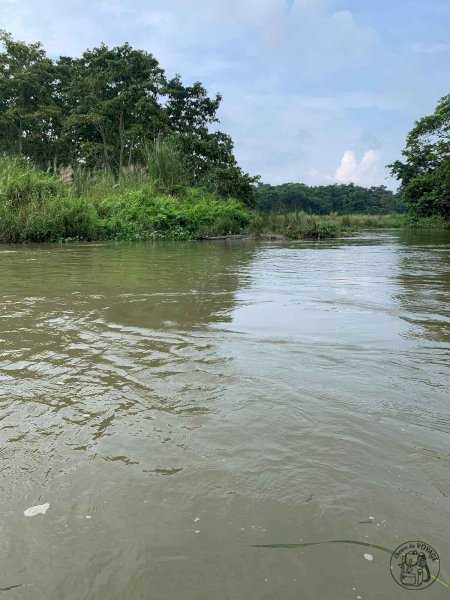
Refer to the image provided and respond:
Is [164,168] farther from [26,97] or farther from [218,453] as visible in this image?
[26,97]

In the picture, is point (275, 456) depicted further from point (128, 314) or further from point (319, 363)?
point (128, 314)

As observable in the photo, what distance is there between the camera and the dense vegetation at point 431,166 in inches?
1126

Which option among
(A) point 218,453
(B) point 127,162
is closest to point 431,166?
(B) point 127,162

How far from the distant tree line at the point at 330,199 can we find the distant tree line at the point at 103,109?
48.6 meters

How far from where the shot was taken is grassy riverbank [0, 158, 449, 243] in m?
14.8

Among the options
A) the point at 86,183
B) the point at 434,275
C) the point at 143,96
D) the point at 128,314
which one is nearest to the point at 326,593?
the point at 128,314

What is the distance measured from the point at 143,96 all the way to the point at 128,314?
102ft

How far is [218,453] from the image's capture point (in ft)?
6.06

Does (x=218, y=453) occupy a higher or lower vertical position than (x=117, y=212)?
lower

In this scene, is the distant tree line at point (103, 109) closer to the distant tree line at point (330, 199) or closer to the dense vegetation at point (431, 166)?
the dense vegetation at point (431, 166)

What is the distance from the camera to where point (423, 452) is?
73.0 inches

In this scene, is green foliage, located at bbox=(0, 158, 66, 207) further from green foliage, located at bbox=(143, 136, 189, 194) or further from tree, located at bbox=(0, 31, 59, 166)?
tree, located at bbox=(0, 31, 59, 166)

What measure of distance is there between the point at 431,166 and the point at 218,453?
35206 mm

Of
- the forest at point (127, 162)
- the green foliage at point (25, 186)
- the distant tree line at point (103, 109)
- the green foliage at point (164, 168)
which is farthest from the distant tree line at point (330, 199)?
the green foliage at point (25, 186)
